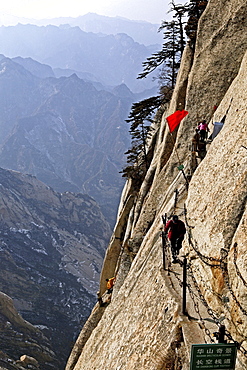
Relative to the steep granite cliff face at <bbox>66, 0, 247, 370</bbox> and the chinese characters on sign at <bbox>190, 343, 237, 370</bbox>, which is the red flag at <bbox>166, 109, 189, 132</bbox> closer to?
the steep granite cliff face at <bbox>66, 0, 247, 370</bbox>

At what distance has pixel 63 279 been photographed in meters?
101

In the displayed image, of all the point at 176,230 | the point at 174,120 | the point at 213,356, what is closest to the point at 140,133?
the point at 174,120

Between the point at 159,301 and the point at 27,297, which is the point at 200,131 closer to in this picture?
the point at 159,301

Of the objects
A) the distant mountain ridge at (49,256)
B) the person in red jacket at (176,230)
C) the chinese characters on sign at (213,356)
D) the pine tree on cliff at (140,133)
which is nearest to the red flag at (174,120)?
the person in red jacket at (176,230)

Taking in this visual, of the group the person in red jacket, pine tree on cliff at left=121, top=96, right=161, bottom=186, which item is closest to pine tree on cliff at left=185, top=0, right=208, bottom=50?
pine tree on cliff at left=121, top=96, right=161, bottom=186

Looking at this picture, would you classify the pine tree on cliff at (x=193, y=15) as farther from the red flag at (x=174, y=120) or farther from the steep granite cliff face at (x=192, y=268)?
the red flag at (x=174, y=120)

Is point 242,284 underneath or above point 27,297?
underneath

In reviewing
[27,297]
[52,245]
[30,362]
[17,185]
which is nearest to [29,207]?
[17,185]

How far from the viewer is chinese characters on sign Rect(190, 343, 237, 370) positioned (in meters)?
7.27

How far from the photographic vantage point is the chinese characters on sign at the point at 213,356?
23.9 feet

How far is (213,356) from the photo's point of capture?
7.38 m

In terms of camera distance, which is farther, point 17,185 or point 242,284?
point 17,185

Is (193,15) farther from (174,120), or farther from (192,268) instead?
(192,268)

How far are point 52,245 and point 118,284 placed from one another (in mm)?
101312
